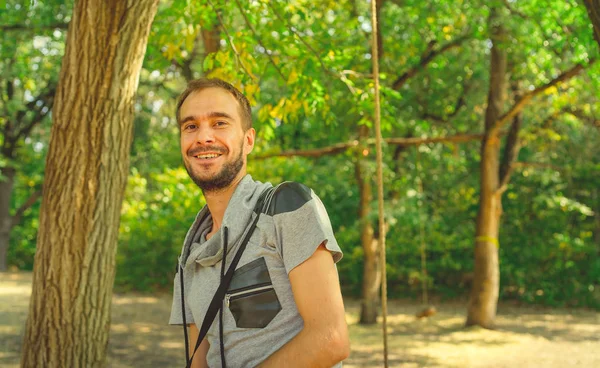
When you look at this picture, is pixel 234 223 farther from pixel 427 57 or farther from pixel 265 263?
pixel 427 57

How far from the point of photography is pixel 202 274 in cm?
182

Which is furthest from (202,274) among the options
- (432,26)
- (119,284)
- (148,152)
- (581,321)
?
(148,152)

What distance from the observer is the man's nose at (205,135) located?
182 cm

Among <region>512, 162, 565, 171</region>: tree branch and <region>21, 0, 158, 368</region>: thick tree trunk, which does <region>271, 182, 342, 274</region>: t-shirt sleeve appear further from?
<region>512, 162, 565, 171</region>: tree branch

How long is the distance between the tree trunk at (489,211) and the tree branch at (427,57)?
1.83 feet

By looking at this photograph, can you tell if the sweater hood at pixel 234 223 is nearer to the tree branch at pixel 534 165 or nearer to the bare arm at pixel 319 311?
the bare arm at pixel 319 311

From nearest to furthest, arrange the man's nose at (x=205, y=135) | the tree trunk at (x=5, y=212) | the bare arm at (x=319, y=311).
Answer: the bare arm at (x=319, y=311) → the man's nose at (x=205, y=135) → the tree trunk at (x=5, y=212)

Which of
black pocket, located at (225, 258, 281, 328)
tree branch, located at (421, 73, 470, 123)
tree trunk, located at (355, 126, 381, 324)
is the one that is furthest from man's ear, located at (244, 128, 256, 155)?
tree branch, located at (421, 73, 470, 123)

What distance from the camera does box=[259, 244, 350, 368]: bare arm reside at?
62.6 inches

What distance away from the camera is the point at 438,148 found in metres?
11.4

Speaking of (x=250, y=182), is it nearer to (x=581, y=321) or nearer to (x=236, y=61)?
(x=236, y=61)

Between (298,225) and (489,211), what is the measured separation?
9.26m

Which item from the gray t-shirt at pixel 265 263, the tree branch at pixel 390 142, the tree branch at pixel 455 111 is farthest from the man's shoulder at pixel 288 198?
the tree branch at pixel 455 111

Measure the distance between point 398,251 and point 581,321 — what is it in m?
3.54
